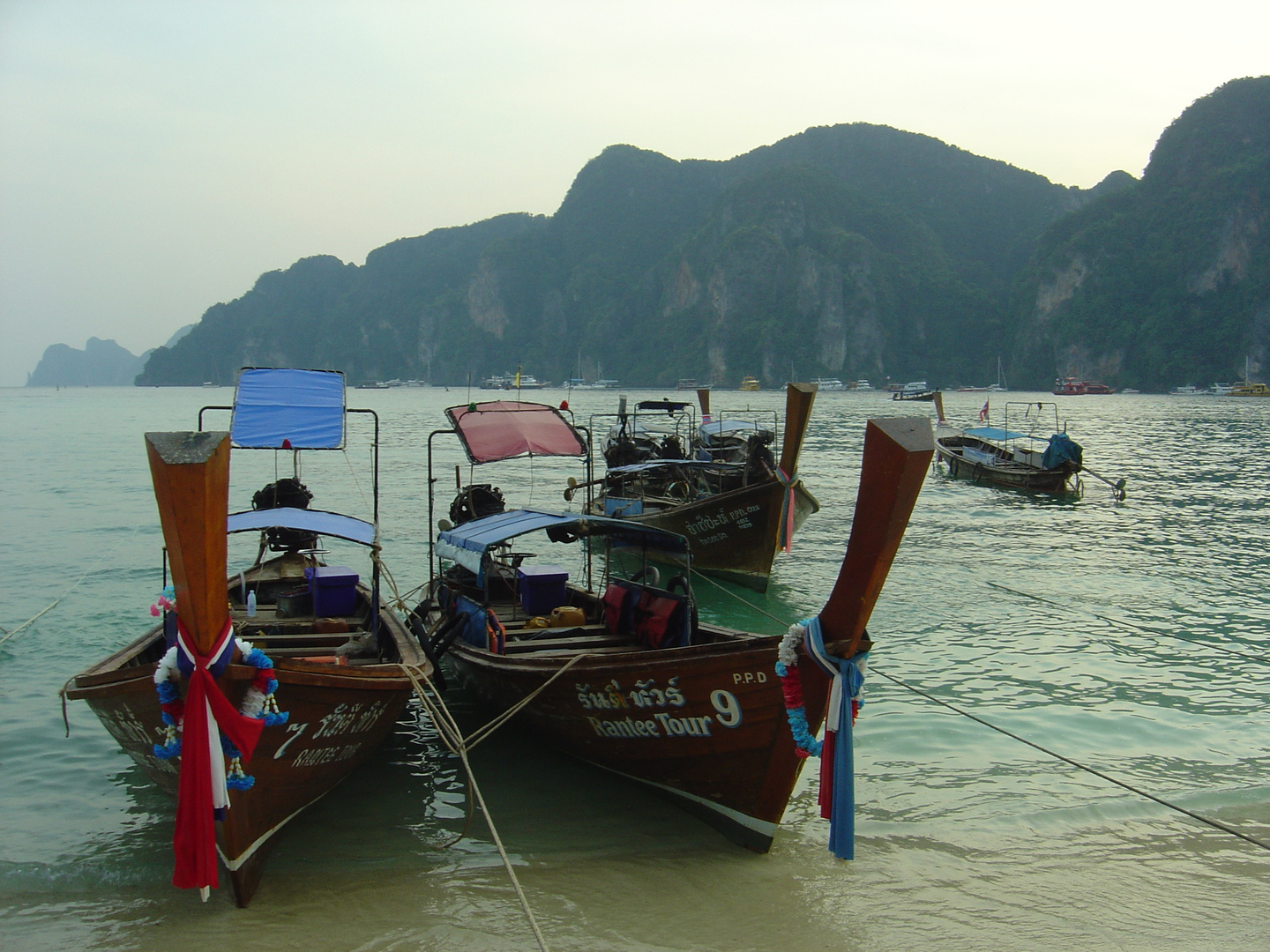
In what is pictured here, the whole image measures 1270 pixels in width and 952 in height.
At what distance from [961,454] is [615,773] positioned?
1094 inches

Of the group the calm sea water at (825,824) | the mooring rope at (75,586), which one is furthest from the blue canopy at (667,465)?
the mooring rope at (75,586)

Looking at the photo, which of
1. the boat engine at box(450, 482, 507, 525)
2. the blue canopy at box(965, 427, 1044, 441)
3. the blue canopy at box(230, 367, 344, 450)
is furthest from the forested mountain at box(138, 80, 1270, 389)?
the blue canopy at box(230, 367, 344, 450)

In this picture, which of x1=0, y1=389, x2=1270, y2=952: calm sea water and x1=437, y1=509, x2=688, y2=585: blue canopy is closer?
x1=0, y1=389, x2=1270, y2=952: calm sea water

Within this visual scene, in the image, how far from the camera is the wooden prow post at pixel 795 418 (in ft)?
40.5

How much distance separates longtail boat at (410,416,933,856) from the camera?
4789mm

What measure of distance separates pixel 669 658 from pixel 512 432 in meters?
5.95

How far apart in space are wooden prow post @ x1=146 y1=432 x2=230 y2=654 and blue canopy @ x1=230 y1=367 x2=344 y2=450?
5.31 metres

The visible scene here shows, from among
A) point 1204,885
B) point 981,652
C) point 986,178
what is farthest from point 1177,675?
point 986,178

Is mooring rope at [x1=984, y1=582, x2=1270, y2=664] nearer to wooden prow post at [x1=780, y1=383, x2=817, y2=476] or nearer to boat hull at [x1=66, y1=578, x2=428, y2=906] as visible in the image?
wooden prow post at [x1=780, y1=383, x2=817, y2=476]

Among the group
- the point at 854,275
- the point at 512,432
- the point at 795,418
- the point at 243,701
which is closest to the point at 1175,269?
the point at 854,275

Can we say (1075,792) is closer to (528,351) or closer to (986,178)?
(528,351)

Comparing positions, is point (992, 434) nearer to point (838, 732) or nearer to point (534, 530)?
point (534, 530)

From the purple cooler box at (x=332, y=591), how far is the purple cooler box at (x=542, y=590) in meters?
1.71

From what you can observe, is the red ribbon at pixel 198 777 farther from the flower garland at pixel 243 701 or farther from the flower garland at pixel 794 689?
the flower garland at pixel 794 689
